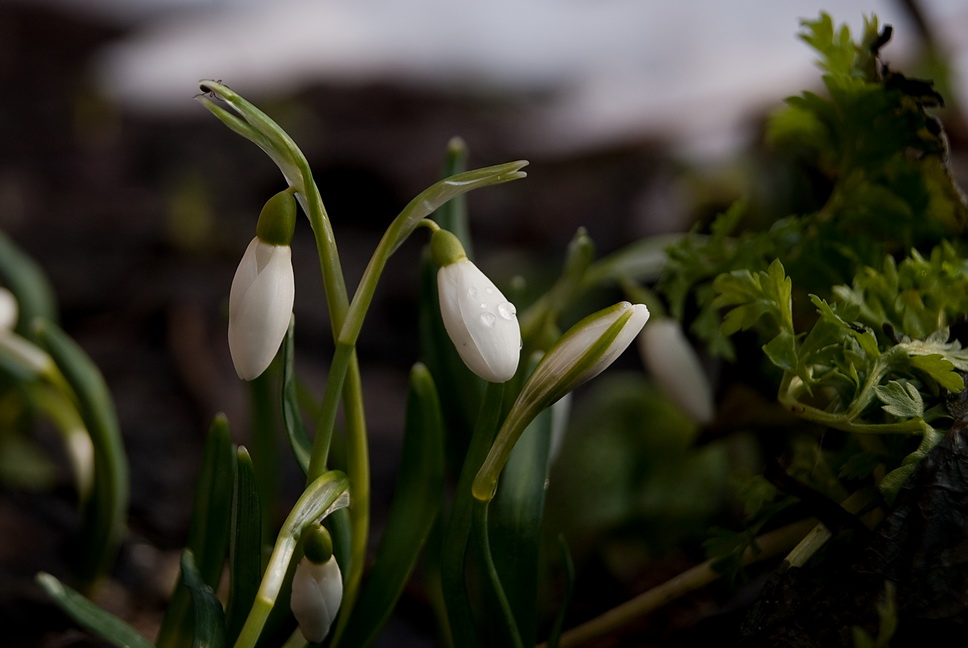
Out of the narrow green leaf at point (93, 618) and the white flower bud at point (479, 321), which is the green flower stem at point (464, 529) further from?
the narrow green leaf at point (93, 618)

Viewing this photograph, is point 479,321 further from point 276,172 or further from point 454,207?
point 276,172

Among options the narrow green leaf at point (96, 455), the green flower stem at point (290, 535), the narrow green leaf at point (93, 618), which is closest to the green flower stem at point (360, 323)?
the green flower stem at point (290, 535)

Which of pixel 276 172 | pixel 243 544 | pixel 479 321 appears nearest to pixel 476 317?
pixel 479 321

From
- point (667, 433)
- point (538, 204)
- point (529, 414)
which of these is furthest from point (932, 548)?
point (538, 204)

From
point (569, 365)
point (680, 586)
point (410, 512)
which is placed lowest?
point (680, 586)

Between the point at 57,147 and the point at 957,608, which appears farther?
the point at 57,147

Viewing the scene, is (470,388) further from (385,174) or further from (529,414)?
(385,174)

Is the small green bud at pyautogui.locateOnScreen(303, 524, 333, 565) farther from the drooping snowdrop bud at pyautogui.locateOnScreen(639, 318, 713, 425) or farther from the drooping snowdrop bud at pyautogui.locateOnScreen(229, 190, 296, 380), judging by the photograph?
the drooping snowdrop bud at pyautogui.locateOnScreen(639, 318, 713, 425)
